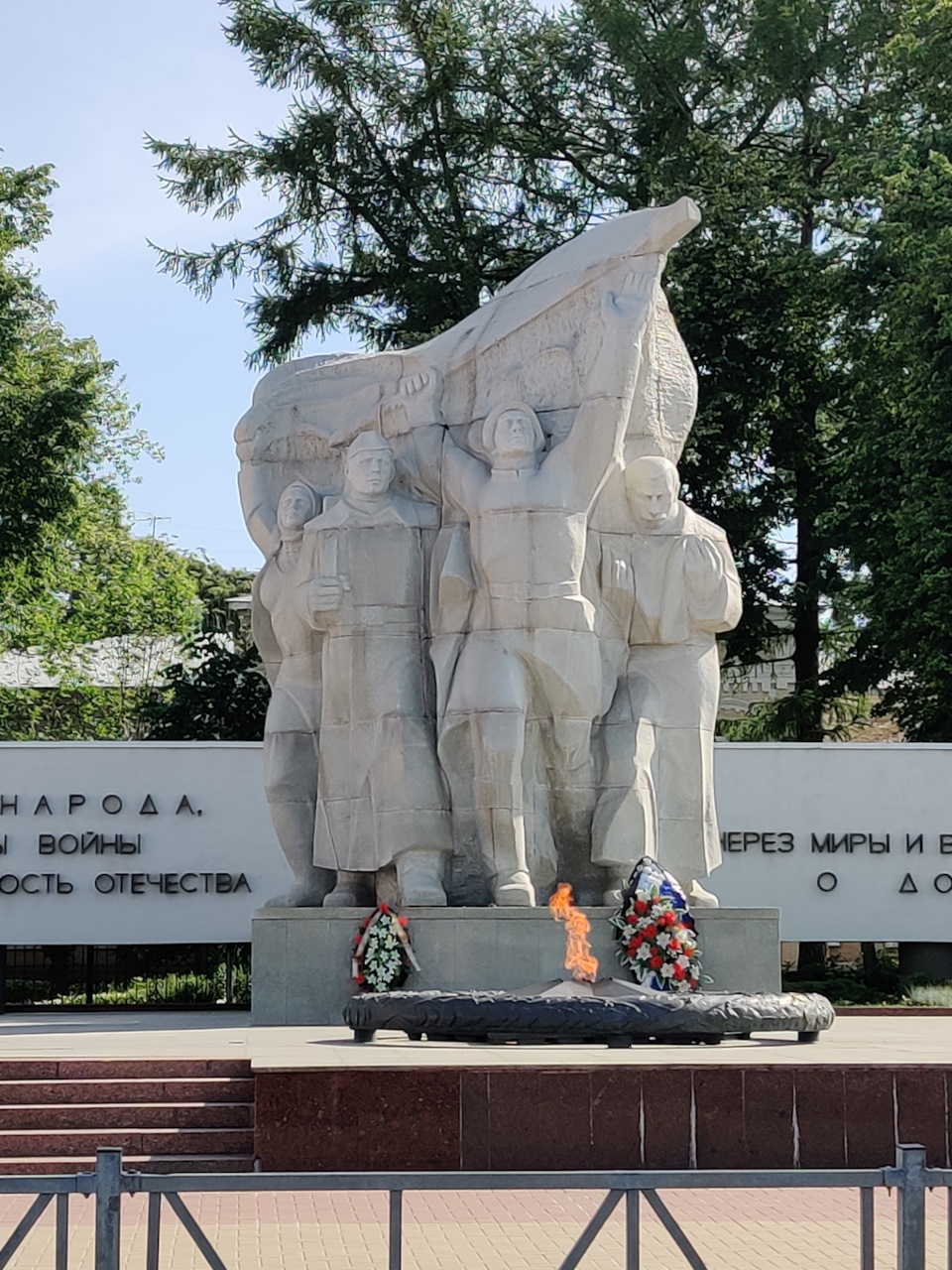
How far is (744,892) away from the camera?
20688 millimetres

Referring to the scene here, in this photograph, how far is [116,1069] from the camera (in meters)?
9.80

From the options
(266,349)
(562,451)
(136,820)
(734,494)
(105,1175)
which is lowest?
(105,1175)

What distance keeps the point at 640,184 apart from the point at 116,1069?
21.1 m

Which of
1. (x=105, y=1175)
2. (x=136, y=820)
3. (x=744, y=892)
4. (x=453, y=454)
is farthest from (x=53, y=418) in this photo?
(x=105, y=1175)

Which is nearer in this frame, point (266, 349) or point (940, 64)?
point (940, 64)

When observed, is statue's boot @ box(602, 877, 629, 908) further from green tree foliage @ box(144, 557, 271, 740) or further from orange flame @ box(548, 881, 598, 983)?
green tree foliage @ box(144, 557, 271, 740)

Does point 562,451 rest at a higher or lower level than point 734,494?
lower

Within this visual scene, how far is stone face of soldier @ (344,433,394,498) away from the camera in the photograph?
1348 centimetres

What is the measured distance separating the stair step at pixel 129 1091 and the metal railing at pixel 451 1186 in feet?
13.9

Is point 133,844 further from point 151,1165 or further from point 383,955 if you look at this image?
point 151,1165

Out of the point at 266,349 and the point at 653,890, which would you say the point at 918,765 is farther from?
the point at 266,349

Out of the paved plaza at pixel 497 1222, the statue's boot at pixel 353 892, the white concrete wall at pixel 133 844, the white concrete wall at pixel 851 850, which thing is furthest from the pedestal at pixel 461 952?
the white concrete wall at pixel 851 850

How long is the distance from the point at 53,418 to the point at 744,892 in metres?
12.7

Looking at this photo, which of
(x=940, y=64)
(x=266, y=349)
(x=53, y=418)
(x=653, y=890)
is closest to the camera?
(x=653, y=890)
